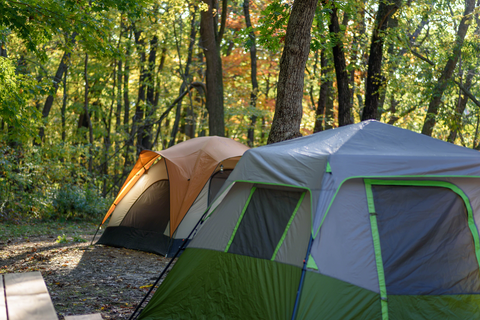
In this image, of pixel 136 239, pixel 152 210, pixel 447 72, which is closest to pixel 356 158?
pixel 152 210

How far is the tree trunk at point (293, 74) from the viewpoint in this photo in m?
6.79

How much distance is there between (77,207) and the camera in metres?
11.9

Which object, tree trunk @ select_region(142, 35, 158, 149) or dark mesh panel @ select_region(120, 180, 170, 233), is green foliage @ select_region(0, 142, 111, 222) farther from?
dark mesh panel @ select_region(120, 180, 170, 233)

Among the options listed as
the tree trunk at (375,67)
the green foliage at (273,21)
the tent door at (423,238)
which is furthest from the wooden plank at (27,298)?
the tree trunk at (375,67)

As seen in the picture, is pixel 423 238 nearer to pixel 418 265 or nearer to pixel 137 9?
pixel 418 265

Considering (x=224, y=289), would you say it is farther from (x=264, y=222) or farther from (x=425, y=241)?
(x=425, y=241)

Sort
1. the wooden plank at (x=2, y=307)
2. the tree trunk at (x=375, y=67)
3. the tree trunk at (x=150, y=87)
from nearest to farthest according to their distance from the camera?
the wooden plank at (x=2, y=307), the tree trunk at (x=375, y=67), the tree trunk at (x=150, y=87)

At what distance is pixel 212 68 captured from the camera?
38.0ft

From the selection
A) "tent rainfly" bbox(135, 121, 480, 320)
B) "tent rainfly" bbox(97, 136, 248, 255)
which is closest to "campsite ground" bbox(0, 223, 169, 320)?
"tent rainfly" bbox(97, 136, 248, 255)

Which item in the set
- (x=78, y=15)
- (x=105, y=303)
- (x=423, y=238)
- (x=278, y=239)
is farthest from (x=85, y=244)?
(x=423, y=238)

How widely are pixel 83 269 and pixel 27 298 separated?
3822mm

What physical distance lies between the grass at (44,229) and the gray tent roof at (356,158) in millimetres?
6718

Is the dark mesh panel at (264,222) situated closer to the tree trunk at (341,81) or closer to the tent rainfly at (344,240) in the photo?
the tent rainfly at (344,240)

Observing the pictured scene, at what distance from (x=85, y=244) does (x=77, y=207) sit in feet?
13.8
